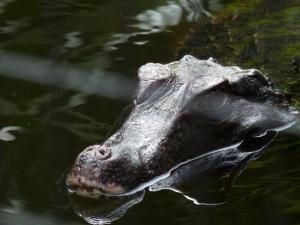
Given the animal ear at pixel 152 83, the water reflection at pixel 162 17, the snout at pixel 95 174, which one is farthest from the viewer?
the water reflection at pixel 162 17

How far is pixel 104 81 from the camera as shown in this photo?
414cm

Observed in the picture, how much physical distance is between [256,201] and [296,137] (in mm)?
682

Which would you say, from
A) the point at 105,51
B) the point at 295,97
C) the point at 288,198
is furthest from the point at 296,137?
the point at 105,51

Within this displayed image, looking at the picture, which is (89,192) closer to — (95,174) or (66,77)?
(95,174)

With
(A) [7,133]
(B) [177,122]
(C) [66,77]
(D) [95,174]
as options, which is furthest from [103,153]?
(C) [66,77]

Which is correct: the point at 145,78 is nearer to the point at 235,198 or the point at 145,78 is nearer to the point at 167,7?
the point at 235,198

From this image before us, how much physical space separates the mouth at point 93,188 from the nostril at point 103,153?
9cm

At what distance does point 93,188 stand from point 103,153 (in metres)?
0.12

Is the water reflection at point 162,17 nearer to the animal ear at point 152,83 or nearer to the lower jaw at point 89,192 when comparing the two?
the animal ear at point 152,83

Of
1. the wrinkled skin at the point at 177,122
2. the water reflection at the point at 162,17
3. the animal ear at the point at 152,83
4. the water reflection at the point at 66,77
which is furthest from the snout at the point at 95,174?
the water reflection at the point at 162,17

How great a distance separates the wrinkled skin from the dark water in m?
0.11

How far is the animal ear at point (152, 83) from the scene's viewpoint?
3.29m

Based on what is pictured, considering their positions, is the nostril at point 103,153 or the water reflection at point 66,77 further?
the water reflection at point 66,77

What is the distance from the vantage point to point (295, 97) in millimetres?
3809
